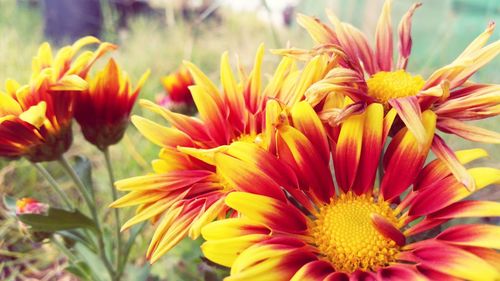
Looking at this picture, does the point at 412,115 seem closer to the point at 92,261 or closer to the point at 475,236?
the point at 475,236

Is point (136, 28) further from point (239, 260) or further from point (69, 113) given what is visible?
point (239, 260)

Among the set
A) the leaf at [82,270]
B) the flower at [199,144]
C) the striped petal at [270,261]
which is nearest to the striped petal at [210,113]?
the flower at [199,144]

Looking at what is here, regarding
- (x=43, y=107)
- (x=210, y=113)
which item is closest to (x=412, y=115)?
(x=210, y=113)

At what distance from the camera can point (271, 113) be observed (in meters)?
0.55

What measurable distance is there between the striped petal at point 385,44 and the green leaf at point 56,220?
448 mm

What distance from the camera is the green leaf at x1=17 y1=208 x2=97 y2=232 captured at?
0.74 m

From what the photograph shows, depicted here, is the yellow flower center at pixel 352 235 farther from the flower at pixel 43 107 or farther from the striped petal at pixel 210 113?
the flower at pixel 43 107

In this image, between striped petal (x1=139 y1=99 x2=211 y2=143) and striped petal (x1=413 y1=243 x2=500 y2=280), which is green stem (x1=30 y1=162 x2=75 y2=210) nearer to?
striped petal (x1=139 y1=99 x2=211 y2=143)

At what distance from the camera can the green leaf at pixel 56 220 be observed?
2.42 ft

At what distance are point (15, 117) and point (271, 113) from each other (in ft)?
1.02

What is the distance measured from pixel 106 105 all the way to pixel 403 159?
434mm

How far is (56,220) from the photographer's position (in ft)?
2.51

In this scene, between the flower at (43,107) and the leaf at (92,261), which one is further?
the leaf at (92,261)

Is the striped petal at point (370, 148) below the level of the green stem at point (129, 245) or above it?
above
